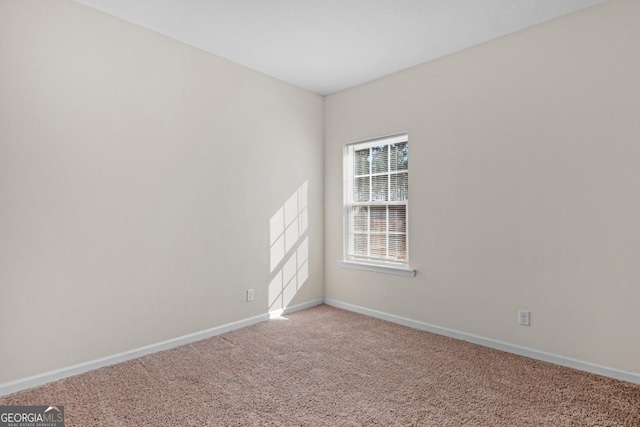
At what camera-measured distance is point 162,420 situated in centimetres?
194

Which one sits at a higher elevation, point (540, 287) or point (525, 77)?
point (525, 77)

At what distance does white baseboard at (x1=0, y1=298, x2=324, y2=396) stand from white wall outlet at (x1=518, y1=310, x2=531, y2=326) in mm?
2411

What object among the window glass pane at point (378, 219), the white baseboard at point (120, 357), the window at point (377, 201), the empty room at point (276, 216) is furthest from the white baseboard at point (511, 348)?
the white baseboard at point (120, 357)

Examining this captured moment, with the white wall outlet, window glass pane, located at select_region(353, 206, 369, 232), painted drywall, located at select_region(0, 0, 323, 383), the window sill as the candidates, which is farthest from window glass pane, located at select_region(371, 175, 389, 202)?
the white wall outlet

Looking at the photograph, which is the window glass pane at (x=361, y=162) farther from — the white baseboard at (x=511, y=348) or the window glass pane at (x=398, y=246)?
the white baseboard at (x=511, y=348)

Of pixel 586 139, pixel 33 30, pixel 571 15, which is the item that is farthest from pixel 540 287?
pixel 33 30

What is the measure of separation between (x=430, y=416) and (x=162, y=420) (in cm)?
155

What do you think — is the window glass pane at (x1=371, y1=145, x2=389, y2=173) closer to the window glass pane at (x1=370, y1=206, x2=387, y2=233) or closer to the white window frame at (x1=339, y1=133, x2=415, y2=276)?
the white window frame at (x1=339, y1=133, x2=415, y2=276)

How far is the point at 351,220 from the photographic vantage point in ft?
13.9

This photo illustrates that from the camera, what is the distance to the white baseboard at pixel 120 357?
7.37ft

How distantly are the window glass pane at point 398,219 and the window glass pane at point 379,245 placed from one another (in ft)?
0.54

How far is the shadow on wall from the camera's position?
Answer: 3.85 m

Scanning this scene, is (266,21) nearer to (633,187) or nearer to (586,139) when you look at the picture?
(586,139)

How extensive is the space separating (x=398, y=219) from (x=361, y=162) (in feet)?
2.86
